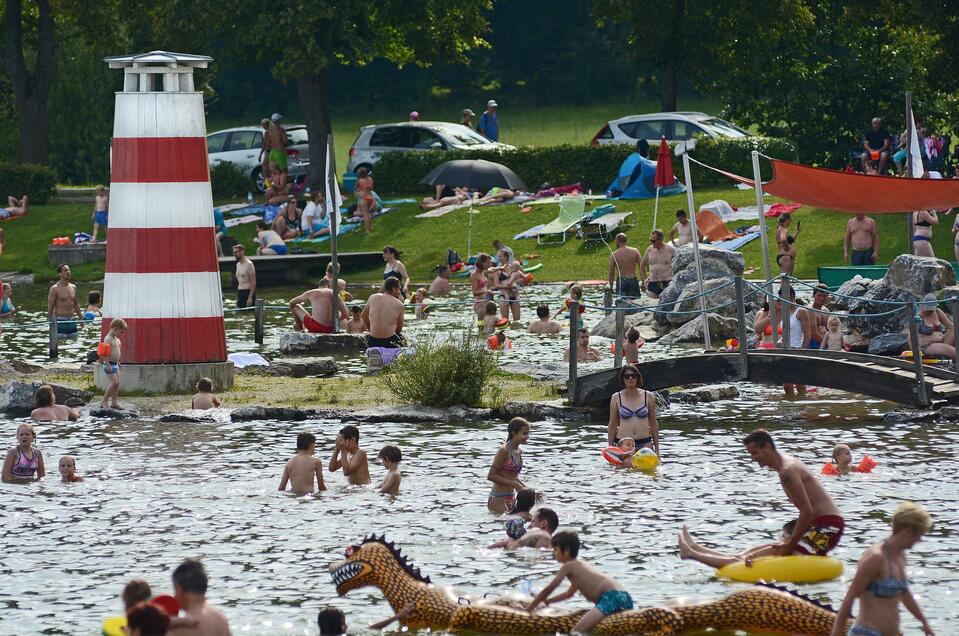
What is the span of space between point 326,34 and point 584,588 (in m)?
33.4

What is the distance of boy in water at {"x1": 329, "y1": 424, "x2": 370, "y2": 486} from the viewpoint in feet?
53.5

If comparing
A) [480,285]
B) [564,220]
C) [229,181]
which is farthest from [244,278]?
[229,181]

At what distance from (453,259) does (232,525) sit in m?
22.3

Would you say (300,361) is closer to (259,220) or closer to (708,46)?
(259,220)

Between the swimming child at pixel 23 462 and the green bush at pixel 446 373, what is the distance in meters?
5.36

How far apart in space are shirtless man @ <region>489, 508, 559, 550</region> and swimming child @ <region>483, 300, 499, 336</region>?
14.5 m

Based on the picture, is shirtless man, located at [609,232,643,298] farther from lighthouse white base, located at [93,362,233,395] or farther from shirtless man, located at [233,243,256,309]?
lighthouse white base, located at [93,362,233,395]

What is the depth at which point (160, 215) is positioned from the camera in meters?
20.3

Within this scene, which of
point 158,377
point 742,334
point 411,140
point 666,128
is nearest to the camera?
point 742,334

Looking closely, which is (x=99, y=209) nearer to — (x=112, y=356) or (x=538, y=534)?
(x=112, y=356)

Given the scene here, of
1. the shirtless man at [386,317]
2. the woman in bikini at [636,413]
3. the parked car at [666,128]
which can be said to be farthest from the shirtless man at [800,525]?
the parked car at [666,128]

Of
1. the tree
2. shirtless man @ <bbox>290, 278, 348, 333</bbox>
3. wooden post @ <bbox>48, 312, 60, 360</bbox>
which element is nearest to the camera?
wooden post @ <bbox>48, 312, 60, 360</bbox>

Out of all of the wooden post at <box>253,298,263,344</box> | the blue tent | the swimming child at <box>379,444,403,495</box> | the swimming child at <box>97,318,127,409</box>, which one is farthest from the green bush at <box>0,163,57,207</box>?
the swimming child at <box>379,444,403,495</box>

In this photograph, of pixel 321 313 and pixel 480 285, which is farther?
pixel 480 285
